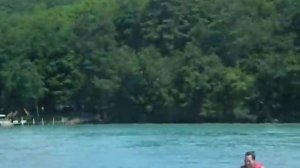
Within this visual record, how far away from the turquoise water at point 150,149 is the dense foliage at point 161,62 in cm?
2056

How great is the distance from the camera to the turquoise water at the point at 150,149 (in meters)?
40.9

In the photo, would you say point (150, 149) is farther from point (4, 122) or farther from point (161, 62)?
point (4, 122)

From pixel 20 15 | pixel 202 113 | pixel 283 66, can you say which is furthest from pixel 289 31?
pixel 20 15

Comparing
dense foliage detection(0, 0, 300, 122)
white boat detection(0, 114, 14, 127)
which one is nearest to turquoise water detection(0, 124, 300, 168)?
dense foliage detection(0, 0, 300, 122)

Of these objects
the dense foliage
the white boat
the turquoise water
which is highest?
the dense foliage

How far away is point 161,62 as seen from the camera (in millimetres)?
91500

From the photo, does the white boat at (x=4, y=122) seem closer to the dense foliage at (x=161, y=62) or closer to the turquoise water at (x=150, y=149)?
the dense foliage at (x=161, y=62)

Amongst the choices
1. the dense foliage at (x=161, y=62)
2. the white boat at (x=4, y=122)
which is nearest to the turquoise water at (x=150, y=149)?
the dense foliage at (x=161, y=62)

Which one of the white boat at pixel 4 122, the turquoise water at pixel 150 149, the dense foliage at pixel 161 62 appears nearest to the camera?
the turquoise water at pixel 150 149

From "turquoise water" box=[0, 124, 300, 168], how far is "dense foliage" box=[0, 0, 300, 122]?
67.4ft

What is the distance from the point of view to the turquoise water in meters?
40.9

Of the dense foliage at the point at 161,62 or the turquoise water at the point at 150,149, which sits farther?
the dense foliage at the point at 161,62

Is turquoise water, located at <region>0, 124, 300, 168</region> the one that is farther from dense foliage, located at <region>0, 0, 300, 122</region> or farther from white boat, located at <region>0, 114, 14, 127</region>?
white boat, located at <region>0, 114, 14, 127</region>

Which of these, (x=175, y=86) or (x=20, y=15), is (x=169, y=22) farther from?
(x=20, y=15)
